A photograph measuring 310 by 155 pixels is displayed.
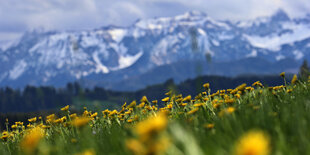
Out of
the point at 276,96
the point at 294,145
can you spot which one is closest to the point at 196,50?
the point at 276,96

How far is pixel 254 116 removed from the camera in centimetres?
353

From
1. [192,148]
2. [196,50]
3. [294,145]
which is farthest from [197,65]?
[192,148]

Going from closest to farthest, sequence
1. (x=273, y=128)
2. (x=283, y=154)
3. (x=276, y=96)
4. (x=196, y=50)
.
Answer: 1. (x=283, y=154)
2. (x=273, y=128)
3. (x=196, y=50)
4. (x=276, y=96)

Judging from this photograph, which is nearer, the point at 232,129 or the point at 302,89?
the point at 232,129

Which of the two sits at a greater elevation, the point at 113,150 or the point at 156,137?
the point at 156,137

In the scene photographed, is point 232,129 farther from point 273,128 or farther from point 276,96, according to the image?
point 276,96

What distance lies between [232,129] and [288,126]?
1.87 ft

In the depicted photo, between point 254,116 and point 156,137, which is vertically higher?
point 156,137

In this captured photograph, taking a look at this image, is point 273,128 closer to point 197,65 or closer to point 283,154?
point 283,154

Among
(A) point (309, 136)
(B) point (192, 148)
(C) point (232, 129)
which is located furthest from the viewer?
(C) point (232, 129)

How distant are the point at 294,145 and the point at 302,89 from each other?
11.8ft

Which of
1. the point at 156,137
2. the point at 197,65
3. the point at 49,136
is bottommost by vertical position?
the point at 49,136

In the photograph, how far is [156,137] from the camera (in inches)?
63.7

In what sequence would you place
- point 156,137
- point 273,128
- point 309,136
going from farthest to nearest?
point 273,128 → point 309,136 → point 156,137
